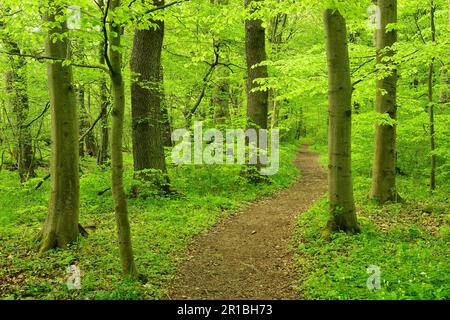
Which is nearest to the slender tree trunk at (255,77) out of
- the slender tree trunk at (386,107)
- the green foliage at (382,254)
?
the green foliage at (382,254)

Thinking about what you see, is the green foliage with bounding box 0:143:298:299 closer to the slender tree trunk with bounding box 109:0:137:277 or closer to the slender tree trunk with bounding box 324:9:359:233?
the slender tree trunk with bounding box 109:0:137:277

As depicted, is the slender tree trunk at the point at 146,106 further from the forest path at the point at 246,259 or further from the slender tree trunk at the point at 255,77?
the slender tree trunk at the point at 255,77

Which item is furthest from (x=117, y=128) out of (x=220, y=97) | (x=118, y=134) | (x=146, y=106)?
(x=220, y=97)

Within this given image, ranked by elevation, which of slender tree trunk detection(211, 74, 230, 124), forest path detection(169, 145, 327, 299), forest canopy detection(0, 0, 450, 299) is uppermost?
slender tree trunk detection(211, 74, 230, 124)

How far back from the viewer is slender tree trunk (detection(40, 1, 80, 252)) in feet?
22.4

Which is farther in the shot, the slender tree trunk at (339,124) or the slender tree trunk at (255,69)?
the slender tree trunk at (255,69)

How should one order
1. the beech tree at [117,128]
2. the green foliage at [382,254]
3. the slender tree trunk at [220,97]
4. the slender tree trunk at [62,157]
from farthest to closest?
the slender tree trunk at [220,97], the slender tree trunk at [62,157], the beech tree at [117,128], the green foliage at [382,254]

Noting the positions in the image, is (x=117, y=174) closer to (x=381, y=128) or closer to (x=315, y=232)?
(x=315, y=232)

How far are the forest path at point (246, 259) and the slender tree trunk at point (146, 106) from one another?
9.81 feet

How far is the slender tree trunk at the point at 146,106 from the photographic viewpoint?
10.9 meters

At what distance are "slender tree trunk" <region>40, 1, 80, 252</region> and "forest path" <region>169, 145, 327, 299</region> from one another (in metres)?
2.40

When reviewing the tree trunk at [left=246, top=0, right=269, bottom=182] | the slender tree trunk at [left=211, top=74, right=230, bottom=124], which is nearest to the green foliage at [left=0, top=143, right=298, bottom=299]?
the tree trunk at [left=246, top=0, right=269, bottom=182]

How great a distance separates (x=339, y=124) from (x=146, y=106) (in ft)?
19.4
